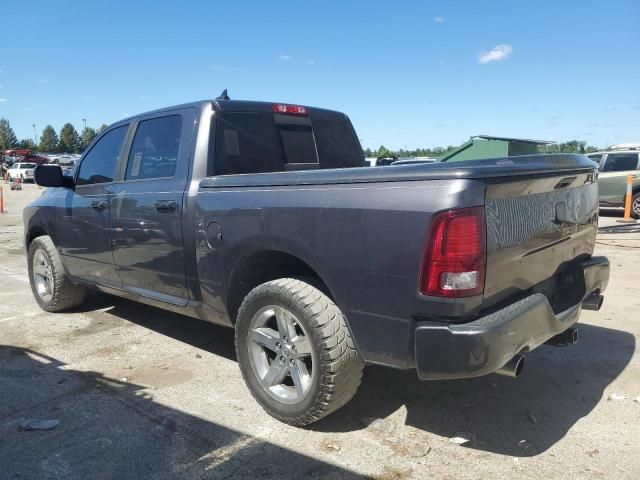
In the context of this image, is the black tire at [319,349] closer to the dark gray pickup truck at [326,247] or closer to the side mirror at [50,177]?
the dark gray pickup truck at [326,247]

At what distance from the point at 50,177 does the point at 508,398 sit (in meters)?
4.24

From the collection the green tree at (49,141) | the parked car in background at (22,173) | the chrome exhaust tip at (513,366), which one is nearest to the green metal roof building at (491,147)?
the chrome exhaust tip at (513,366)

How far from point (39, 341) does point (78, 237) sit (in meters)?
0.96

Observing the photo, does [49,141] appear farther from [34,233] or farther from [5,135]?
[34,233]

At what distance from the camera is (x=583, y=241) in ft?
11.3

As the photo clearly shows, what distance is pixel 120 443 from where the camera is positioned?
116 inches

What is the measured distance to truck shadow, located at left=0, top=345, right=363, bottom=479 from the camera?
267 cm

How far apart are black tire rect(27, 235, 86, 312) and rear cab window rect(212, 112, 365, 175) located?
2554 millimetres

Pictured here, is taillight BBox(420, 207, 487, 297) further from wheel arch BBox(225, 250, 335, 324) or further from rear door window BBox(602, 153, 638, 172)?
rear door window BBox(602, 153, 638, 172)

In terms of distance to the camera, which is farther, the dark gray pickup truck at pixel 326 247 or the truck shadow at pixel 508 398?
the truck shadow at pixel 508 398

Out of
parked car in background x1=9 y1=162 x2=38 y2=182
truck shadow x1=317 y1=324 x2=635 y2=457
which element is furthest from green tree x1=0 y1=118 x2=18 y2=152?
truck shadow x1=317 y1=324 x2=635 y2=457

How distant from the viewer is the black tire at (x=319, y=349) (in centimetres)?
278

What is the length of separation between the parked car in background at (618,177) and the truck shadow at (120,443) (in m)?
13.4

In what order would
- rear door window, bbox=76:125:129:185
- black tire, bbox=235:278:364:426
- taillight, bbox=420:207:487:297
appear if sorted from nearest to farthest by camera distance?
taillight, bbox=420:207:487:297 → black tire, bbox=235:278:364:426 → rear door window, bbox=76:125:129:185
